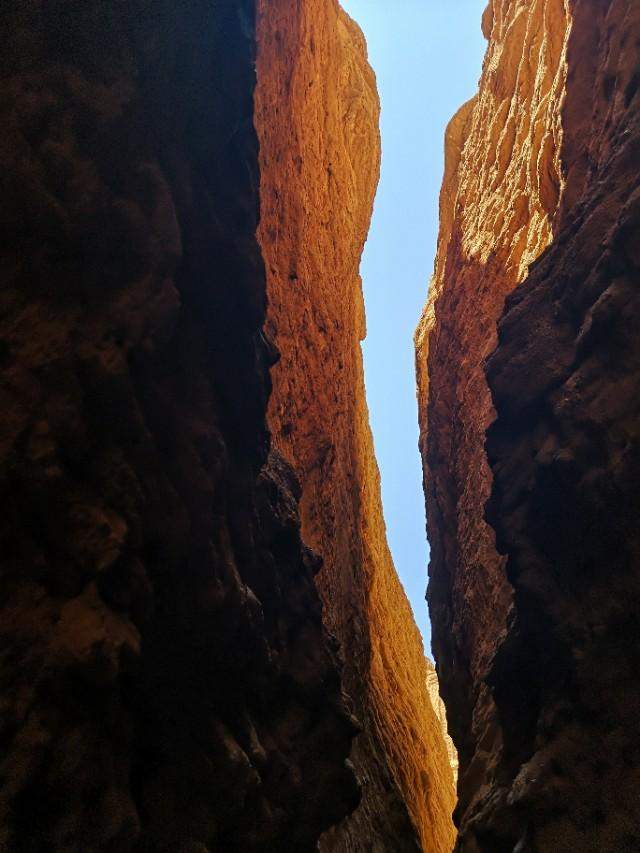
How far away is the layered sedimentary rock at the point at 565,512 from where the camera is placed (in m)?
5.73

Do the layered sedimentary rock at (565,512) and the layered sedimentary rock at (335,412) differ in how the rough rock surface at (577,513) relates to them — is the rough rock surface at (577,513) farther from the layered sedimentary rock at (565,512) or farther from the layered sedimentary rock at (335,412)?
the layered sedimentary rock at (335,412)

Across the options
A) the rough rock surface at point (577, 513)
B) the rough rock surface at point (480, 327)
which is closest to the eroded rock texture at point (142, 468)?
the rough rock surface at point (577, 513)

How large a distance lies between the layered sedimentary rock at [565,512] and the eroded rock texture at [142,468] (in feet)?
6.50

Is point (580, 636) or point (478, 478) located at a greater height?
point (478, 478)

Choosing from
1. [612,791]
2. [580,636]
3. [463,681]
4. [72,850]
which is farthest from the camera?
[463,681]

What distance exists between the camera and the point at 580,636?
19.9 feet

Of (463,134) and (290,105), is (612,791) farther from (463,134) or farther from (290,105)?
(463,134)

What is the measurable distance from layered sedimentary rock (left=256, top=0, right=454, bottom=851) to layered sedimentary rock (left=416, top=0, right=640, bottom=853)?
196 cm

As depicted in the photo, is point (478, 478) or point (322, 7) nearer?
point (478, 478)

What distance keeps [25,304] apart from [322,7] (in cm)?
1605

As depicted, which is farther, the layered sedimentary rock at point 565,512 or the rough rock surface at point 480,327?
the rough rock surface at point 480,327

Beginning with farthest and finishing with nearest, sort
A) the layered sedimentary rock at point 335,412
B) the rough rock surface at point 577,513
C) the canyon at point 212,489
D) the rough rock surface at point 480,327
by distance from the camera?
the layered sedimentary rock at point 335,412, the rough rock surface at point 480,327, the rough rock surface at point 577,513, the canyon at point 212,489

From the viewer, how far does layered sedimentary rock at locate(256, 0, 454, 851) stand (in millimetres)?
11508

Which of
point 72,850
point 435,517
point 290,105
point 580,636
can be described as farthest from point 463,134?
point 72,850
